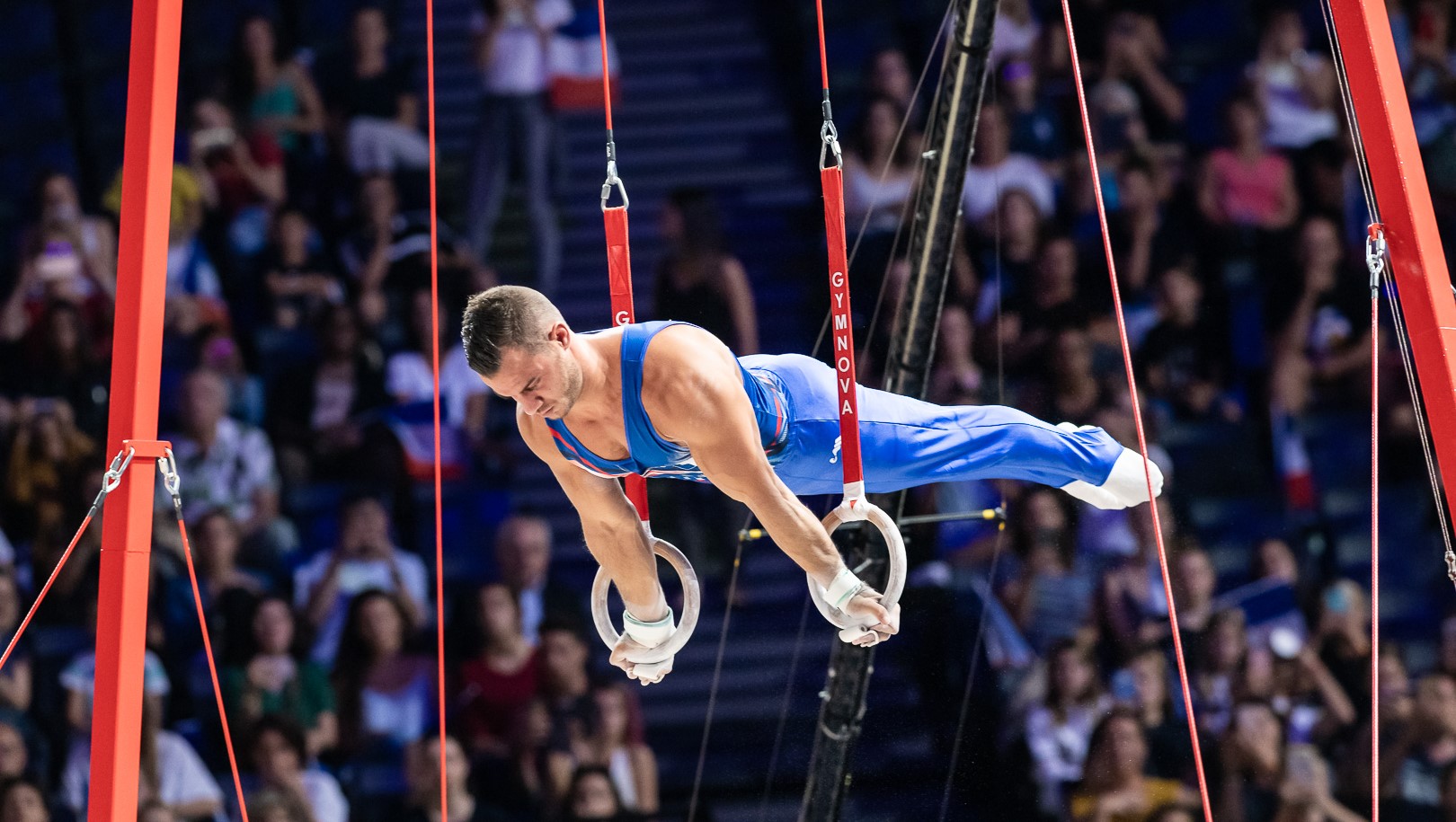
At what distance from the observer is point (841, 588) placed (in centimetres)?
293

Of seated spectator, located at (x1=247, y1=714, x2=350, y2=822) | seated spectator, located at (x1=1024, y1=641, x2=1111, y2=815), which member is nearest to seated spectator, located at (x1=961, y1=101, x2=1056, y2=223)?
seated spectator, located at (x1=1024, y1=641, x2=1111, y2=815)

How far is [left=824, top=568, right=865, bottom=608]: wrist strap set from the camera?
293 cm

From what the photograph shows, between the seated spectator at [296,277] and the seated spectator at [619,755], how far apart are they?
6.80ft

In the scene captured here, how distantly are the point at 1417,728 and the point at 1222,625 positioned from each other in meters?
0.70

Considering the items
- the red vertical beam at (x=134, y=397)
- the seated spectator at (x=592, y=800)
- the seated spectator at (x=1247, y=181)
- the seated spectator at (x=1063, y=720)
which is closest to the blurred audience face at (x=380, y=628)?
the seated spectator at (x=592, y=800)

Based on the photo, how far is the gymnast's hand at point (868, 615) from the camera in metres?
2.93

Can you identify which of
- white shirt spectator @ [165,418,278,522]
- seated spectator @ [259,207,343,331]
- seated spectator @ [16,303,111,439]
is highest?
seated spectator @ [259,207,343,331]

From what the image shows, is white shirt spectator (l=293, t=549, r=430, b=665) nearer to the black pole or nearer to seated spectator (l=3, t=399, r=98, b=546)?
seated spectator (l=3, t=399, r=98, b=546)

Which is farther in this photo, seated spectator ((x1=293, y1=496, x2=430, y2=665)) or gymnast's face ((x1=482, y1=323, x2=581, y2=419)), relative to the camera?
seated spectator ((x1=293, y1=496, x2=430, y2=665))

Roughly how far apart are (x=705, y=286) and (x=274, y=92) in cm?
219

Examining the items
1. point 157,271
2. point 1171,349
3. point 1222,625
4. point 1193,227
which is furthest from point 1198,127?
point 157,271

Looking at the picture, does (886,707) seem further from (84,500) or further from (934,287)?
(84,500)

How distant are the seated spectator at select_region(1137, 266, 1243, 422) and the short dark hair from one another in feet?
12.8

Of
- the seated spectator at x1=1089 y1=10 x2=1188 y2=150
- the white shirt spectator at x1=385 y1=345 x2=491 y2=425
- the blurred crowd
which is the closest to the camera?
the blurred crowd
